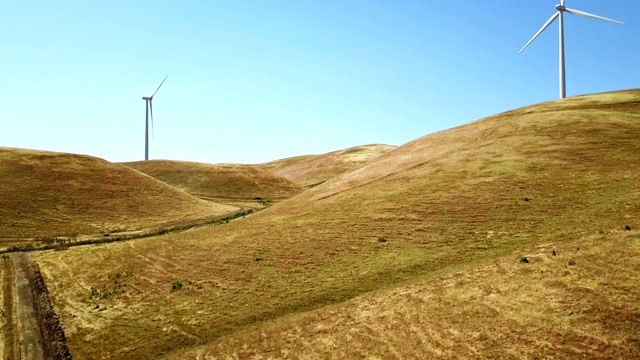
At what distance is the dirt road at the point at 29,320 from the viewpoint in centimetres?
2628

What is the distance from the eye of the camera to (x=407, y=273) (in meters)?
32.0

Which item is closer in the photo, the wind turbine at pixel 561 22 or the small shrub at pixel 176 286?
the small shrub at pixel 176 286

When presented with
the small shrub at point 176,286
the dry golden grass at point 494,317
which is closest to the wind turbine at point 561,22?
the dry golden grass at point 494,317

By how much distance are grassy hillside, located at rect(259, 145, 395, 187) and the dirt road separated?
350ft

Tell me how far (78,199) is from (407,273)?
233 feet

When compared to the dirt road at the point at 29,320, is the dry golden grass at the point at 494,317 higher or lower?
higher

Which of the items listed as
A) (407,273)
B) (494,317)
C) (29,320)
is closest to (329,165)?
(407,273)

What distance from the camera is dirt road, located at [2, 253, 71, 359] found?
26281mm

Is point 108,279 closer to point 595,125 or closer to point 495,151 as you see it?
point 495,151

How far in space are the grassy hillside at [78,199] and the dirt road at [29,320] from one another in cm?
2548

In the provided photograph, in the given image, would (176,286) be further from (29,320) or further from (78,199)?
(78,199)

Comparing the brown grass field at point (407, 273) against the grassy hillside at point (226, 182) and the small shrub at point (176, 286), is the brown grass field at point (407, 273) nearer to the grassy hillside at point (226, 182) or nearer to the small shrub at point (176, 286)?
the small shrub at point (176, 286)

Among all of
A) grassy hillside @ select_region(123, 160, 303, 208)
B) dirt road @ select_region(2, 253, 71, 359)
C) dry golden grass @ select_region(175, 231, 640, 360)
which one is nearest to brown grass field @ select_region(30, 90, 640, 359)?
dry golden grass @ select_region(175, 231, 640, 360)

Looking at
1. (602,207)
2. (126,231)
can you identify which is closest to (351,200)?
(602,207)
